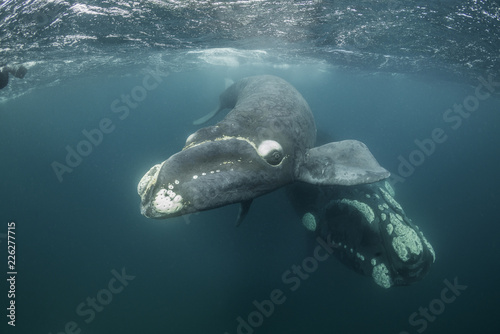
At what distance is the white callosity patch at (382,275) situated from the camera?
23.2ft

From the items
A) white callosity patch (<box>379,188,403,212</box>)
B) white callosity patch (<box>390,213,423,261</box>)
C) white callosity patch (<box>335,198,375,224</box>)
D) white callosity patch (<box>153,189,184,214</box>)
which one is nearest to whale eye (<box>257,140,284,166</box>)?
white callosity patch (<box>153,189,184,214</box>)

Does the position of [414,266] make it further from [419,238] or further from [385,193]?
[385,193]

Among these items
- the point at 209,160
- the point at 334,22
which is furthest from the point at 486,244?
the point at 209,160

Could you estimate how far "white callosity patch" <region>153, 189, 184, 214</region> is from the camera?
357cm

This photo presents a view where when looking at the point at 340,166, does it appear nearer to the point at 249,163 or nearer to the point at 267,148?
the point at 267,148

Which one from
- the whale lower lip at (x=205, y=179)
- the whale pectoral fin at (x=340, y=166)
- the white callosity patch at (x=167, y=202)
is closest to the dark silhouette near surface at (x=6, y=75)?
the whale lower lip at (x=205, y=179)

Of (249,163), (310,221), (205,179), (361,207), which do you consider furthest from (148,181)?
(361,207)

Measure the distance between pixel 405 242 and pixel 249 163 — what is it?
5.59 metres

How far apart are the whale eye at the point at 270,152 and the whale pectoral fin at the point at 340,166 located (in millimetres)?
1084

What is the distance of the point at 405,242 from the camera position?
23.1 ft

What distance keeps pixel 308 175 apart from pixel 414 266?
426 cm

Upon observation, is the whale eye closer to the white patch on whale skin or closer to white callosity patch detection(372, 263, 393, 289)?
the white patch on whale skin

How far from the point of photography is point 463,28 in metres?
12.9

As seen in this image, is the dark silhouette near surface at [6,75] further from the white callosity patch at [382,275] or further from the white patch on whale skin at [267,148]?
the white callosity patch at [382,275]
